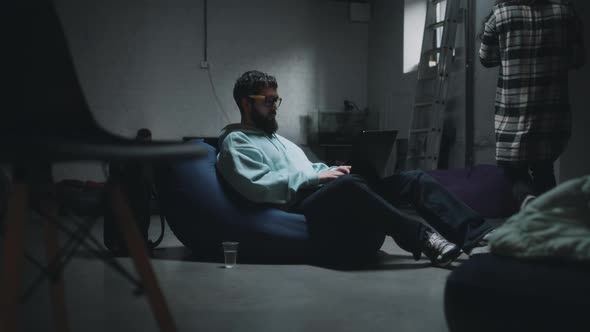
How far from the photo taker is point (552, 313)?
1.18 meters

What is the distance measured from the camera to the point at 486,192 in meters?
4.13

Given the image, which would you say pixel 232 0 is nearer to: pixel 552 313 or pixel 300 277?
pixel 300 277

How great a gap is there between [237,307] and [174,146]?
3.37 feet

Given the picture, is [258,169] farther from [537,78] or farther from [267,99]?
[537,78]

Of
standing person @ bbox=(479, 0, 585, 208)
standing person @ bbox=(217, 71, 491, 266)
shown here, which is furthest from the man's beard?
standing person @ bbox=(479, 0, 585, 208)

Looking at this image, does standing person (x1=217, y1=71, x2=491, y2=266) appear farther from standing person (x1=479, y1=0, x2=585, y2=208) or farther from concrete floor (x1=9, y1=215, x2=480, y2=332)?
Answer: standing person (x1=479, y1=0, x2=585, y2=208)

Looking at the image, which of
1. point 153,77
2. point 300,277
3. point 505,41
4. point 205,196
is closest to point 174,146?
point 300,277

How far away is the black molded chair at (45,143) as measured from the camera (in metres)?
0.96

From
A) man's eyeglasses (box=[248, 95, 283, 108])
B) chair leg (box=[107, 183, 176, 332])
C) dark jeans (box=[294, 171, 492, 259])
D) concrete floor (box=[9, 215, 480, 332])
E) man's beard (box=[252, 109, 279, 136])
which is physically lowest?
concrete floor (box=[9, 215, 480, 332])

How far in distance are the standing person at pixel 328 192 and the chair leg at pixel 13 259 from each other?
5.90 feet

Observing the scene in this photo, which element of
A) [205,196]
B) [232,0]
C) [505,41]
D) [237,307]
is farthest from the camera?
[232,0]

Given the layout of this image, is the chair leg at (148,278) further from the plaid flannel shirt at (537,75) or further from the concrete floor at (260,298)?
the plaid flannel shirt at (537,75)

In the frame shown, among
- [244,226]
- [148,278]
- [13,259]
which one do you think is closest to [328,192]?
[244,226]

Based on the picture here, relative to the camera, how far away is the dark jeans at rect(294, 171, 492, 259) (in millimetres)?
2686
